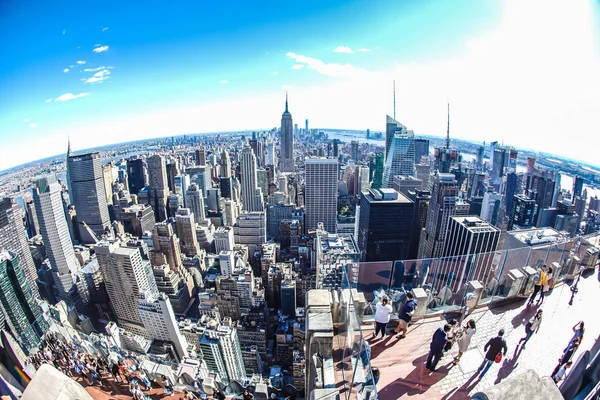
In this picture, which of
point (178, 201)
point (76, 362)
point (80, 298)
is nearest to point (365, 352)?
point (76, 362)

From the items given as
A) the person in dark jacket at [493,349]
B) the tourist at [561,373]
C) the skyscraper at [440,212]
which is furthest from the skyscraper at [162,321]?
the skyscraper at [440,212]

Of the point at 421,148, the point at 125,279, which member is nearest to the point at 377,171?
the point at 421,148

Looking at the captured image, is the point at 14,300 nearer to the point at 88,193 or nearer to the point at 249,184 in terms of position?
the point at 88,193

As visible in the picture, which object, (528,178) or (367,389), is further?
(528,178)

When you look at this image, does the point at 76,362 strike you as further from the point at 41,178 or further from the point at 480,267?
the point at 41,178

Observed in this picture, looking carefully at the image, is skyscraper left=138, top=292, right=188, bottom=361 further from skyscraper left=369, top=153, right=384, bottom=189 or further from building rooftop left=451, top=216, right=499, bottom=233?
skyscraper left=369, top=153, right=384, bottom=189

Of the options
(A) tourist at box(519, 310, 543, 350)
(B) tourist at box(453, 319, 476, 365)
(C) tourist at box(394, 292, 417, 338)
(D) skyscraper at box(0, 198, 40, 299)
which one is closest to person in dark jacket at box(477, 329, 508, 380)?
(B) tourist at box(453, 319, 476, 365)

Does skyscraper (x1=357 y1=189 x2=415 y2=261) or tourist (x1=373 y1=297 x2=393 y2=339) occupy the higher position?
tourist (x1=373 y1=297 x2=393 y2=339)
